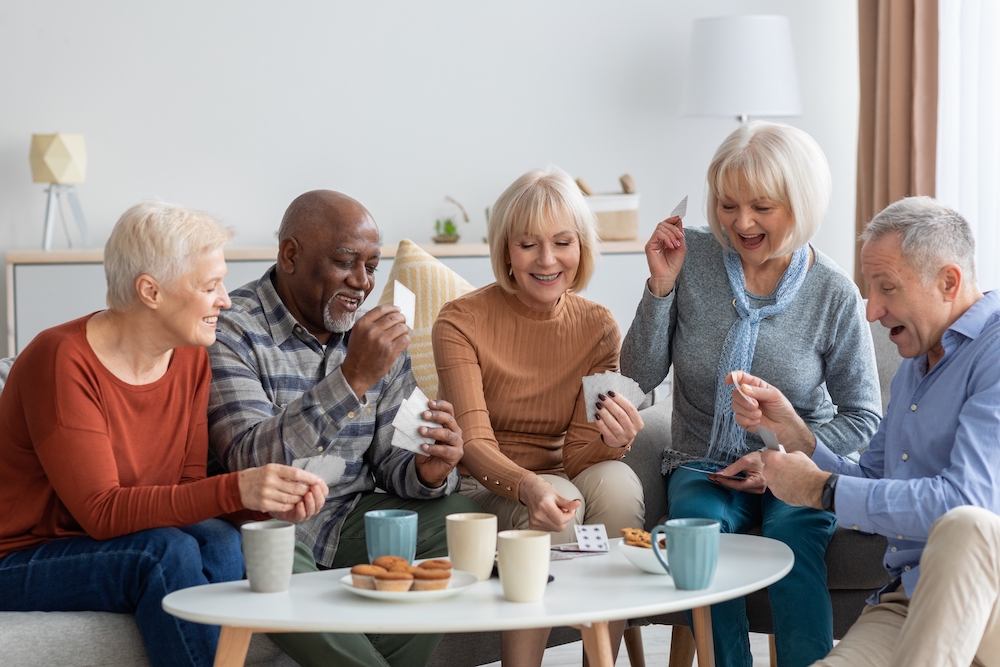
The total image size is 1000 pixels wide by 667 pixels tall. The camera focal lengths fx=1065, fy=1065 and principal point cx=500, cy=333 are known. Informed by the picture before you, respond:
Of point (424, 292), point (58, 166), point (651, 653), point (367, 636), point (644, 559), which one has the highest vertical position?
point (58, 166)

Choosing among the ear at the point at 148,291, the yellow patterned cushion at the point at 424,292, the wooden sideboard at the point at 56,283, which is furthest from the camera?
the wooden sideboard at the point at 56,283

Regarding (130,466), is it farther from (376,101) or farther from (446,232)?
(376,101)

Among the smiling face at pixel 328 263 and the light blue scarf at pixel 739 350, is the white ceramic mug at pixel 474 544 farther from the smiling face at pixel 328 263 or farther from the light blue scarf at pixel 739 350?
the light blue scarf at pixel 739 350

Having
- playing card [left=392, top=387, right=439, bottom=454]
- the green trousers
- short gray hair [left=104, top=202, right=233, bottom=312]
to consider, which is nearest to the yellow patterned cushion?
the green trousers

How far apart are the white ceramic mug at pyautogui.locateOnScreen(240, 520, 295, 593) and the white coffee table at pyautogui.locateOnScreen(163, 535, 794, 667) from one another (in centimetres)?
2

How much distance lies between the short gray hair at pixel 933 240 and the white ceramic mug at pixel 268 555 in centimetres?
108

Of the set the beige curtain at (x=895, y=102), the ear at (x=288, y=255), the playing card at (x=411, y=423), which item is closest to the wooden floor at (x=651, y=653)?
the playing card at (x=411, y=423)

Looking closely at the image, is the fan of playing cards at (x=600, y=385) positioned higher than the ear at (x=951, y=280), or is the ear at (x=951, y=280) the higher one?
the ear at (x=951, y=280)

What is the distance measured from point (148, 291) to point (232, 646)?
66cm

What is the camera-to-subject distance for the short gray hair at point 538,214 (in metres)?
2.28

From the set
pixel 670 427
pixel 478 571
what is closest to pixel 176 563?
pixel 478 571

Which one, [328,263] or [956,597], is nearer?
[956,597]

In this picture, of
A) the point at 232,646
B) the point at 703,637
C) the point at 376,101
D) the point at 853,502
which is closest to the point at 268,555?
the point at 232,646

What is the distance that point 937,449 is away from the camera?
173 cm
